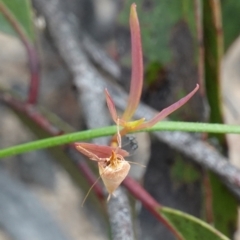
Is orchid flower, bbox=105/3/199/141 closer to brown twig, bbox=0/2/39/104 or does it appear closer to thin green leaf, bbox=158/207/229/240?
thin green leaf, bbox=158/207/229/240

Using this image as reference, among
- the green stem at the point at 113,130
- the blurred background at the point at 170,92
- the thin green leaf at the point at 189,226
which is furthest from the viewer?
the blurred background at the point at 170,92

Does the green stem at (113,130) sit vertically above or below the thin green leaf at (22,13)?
below

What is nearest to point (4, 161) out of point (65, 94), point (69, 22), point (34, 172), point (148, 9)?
point (34, 172)

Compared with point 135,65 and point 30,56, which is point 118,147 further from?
point 30,56

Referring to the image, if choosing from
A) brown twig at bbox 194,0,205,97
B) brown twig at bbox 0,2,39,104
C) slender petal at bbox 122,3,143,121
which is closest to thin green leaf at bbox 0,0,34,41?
brown twig at bbox 0,2,39,104

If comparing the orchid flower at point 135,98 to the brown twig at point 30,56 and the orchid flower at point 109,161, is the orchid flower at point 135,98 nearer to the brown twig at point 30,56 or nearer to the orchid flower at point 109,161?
the orchid flower at point 109,161

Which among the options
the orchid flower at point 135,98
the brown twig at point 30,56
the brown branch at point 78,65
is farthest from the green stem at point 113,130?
the brown twig at point 30,56

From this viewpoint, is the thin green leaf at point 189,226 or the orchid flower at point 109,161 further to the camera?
the thin green leaf at point 189,226

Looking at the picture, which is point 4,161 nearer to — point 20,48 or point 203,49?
point 20,48
